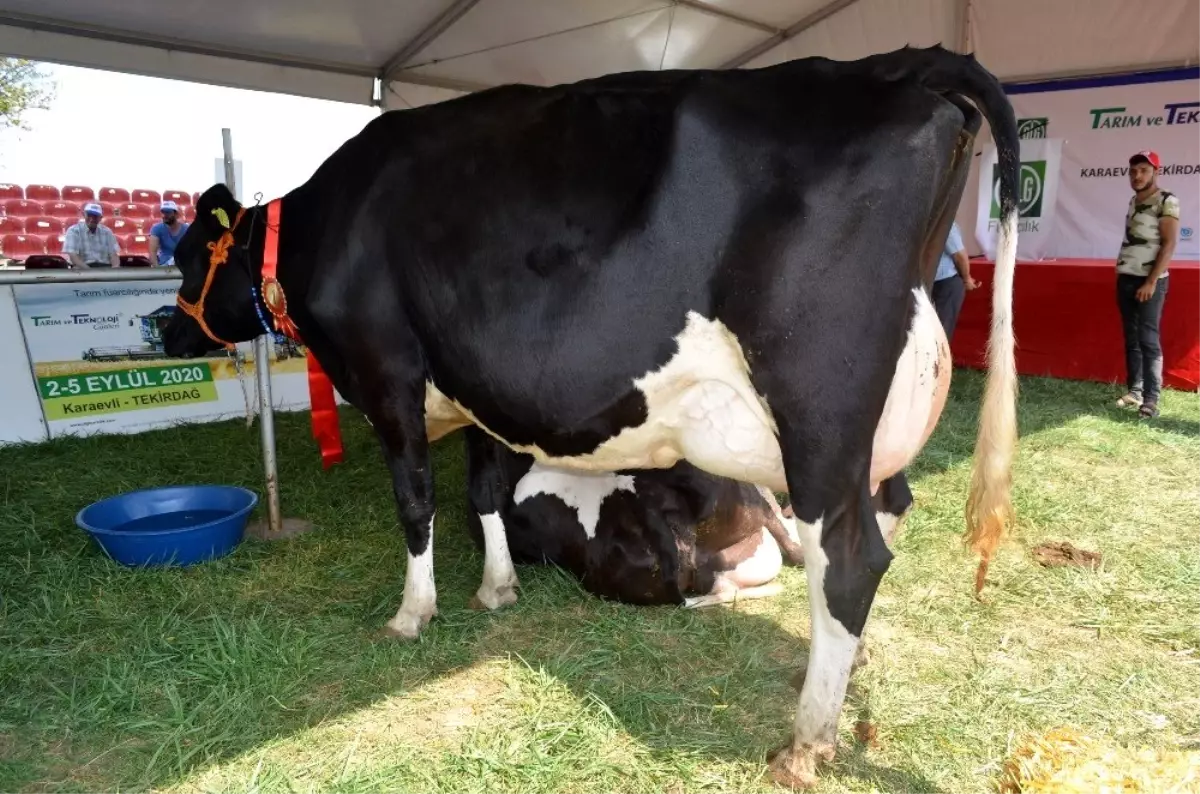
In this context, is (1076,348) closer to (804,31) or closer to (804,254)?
(804,31)

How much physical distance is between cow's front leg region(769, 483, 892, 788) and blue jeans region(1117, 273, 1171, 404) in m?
5.41

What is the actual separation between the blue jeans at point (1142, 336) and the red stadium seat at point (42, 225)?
68.4 ft

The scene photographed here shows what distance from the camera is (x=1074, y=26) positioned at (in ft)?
27.6

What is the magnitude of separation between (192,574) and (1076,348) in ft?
25.2

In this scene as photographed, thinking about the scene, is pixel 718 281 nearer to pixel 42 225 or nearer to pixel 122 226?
pixel 122 226

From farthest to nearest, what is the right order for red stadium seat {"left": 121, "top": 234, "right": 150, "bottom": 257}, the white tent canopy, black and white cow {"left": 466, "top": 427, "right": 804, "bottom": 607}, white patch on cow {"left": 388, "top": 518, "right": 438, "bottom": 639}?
red stadium seat {"left": 121, "top": 234, "right": 150, "bottom": 257} < the white tent canopy < black and white cow {"left": 466, "top": 427, "right": 804, "bottom": 607} < white patch on cow {"left": 388, "top": 518, "right": 438, "bottom": 639}

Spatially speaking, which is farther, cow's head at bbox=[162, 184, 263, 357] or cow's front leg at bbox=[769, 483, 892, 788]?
cow's head at bbox=[162, 184, 263, 357]

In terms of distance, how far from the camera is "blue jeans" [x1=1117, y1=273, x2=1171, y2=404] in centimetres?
646

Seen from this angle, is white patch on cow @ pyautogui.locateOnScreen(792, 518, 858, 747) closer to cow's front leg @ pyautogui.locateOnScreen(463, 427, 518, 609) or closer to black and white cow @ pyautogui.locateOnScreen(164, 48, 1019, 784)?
black and white cow @ pyautogui.locateOnScreen(164, 48, 1019, 784)

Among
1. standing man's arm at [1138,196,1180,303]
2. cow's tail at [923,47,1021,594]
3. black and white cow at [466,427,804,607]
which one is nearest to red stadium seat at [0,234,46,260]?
black and white cow at [466,427,804,607]

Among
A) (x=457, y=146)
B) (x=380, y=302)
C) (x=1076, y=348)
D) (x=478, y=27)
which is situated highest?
(x=478, y=27)

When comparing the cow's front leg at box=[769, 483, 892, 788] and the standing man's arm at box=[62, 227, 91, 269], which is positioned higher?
the standing man's arm at box=[62, 227, 91, 269]

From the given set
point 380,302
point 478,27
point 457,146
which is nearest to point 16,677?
point 380,302

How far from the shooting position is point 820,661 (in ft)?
7.69
